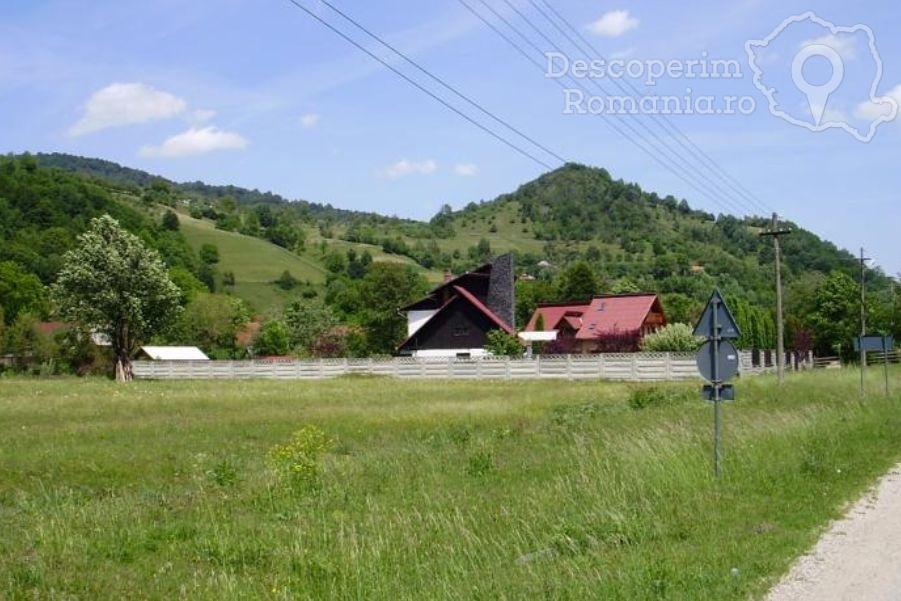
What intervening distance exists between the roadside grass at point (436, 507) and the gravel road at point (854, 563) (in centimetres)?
20

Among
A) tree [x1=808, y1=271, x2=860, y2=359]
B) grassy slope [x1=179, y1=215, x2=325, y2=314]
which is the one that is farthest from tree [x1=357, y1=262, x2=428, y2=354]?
grassy slope [x1=179, y1=215, x2=325, y2=314]

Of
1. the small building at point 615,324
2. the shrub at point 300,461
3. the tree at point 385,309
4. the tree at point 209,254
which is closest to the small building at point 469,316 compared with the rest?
the small building at point 615,324

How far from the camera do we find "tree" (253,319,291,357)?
312ft

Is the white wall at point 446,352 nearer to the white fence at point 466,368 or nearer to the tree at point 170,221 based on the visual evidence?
the white fence at point 466,368

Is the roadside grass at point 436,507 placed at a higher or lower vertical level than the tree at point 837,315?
lower

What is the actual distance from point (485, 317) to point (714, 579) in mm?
64280

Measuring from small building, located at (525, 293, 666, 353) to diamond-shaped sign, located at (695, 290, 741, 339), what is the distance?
50.9 m

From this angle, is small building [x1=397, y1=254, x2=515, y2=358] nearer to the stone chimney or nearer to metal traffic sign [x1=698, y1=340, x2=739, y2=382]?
the stone chimney

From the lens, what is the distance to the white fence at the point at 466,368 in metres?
49.3

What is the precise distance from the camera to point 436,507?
1170cm

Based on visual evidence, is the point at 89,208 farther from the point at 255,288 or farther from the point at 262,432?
the point at 262,432

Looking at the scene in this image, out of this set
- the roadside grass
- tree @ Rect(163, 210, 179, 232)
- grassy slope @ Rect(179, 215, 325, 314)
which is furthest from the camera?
tree @ Rect(163, 210, 179, 232)

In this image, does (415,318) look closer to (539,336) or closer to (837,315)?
(539,336)

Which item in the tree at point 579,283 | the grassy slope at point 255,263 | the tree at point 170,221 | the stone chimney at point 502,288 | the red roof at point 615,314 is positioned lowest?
the red roof at point 615,314
